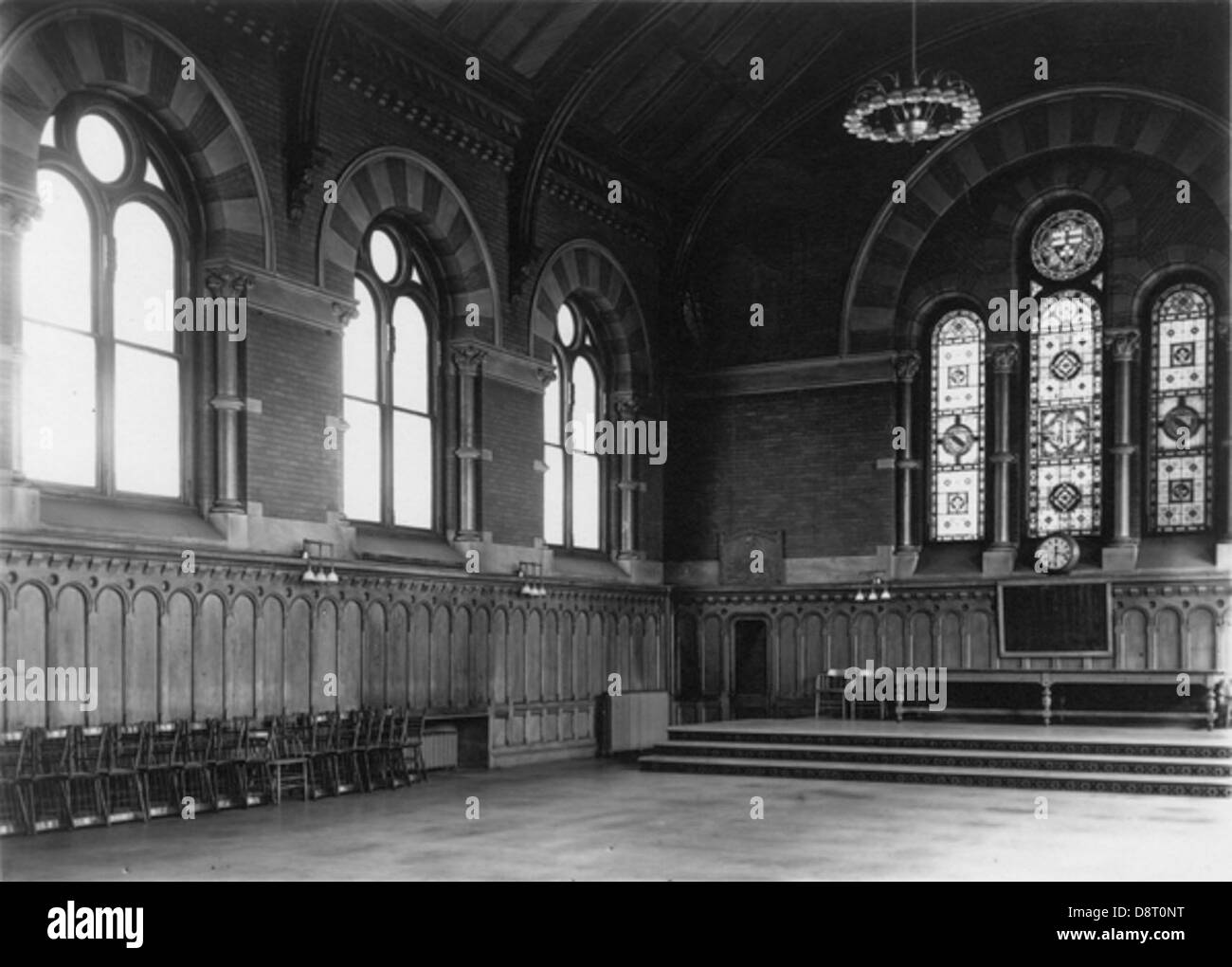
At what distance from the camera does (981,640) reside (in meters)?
19.8

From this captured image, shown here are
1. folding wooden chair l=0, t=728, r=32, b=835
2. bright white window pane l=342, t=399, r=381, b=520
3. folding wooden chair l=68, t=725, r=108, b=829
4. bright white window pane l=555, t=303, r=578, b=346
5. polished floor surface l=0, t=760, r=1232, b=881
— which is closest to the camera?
polished floor surface l=0, t=760, r=1232, b=881

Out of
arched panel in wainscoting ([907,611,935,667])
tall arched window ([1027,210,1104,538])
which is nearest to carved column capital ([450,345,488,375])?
arched panel in wainscoting ([907,611,935,667])

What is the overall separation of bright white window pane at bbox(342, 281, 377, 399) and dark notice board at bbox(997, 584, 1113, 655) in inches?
353

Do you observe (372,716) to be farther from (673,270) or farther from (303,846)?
(673,270)

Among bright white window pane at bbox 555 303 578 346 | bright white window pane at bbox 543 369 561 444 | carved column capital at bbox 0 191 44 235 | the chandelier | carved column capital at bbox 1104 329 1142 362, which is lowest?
bright white window pane at bbox 543 369 561 444

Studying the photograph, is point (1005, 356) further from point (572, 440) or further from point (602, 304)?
point (572, 440)

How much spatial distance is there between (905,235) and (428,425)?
25.1 ft

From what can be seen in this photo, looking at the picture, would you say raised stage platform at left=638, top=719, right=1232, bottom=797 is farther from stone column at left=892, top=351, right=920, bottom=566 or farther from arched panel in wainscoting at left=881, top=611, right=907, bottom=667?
stone column at left=892, top=351, right=920, bottom=566

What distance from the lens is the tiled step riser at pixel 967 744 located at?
14.8m

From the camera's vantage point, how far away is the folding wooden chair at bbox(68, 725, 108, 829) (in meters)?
11.6

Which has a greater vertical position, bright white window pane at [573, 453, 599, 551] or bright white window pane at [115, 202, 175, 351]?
bright white window pane at [115, 202, 175, 351]

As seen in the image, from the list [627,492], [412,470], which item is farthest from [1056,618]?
[412,470]

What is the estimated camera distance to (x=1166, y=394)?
19.1 metres
